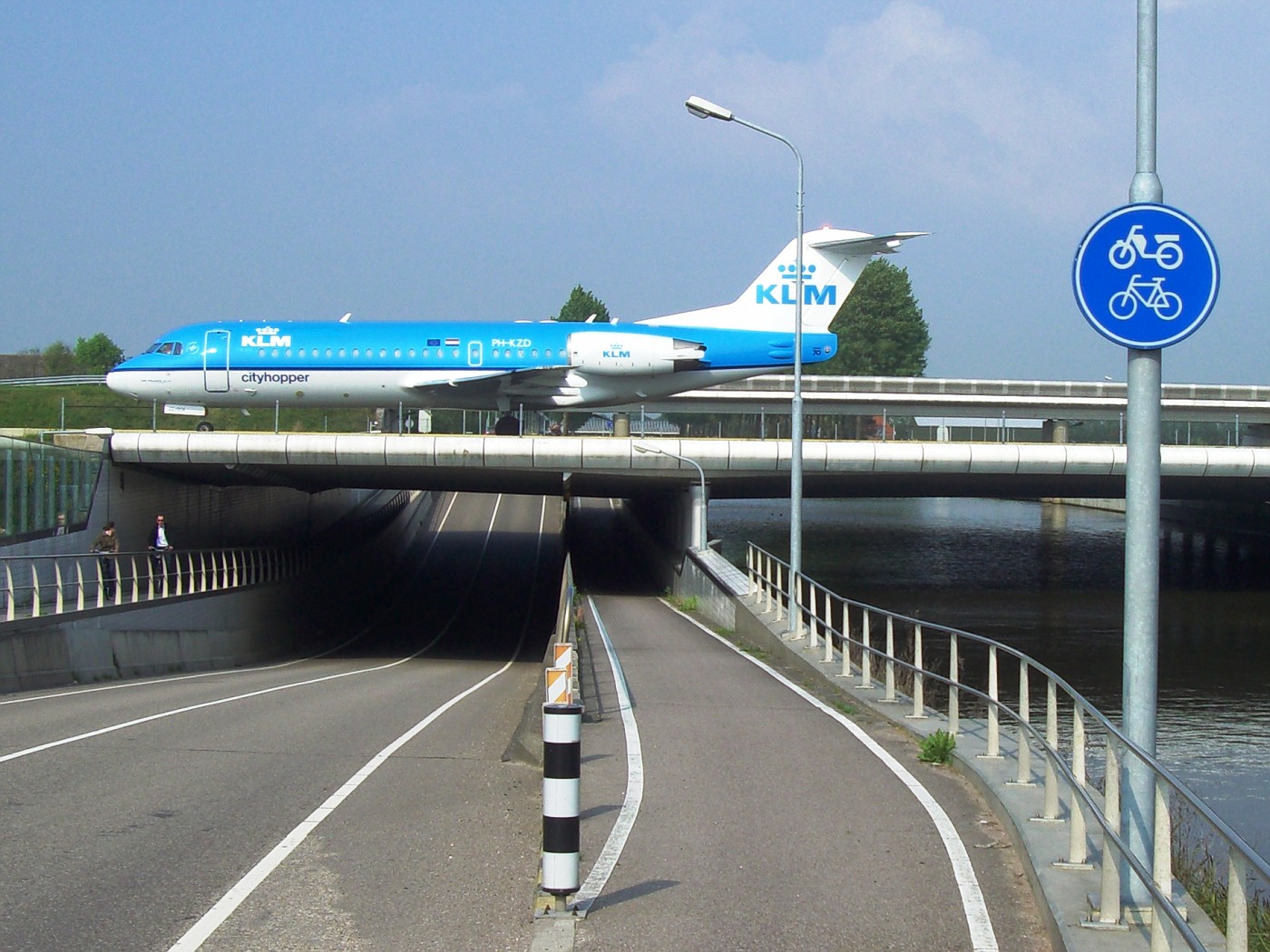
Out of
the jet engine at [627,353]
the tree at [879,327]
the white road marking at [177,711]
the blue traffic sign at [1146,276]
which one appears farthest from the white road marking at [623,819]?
the tree at [879,327]

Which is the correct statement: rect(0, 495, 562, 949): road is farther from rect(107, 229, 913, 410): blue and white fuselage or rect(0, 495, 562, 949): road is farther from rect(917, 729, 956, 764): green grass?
rect(107, 229, 913, 410): blue and white fuselage

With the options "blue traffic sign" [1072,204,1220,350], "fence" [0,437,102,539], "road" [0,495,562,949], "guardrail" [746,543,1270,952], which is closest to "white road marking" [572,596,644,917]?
"road" [0,495,562,949]

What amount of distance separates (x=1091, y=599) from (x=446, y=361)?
23647 millimetres

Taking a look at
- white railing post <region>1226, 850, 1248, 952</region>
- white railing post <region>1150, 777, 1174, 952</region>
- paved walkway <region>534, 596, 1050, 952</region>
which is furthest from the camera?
paved walkway <region>534, 596, 1050, 952</region>

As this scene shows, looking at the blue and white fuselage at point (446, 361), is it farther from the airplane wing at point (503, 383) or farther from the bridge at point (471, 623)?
the bridge at point (471, 623)

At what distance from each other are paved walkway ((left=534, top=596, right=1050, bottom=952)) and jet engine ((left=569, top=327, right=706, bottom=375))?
2617 centimetres

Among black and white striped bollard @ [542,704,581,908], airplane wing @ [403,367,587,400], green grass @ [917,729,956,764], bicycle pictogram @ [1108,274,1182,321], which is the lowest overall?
green grass @ [917,729,956,764]

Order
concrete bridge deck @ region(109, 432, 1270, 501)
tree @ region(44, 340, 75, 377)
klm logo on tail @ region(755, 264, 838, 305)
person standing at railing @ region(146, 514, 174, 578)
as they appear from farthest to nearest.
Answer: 1. tree @ region(44, 340, 75, 377)
2. klm logo on tail @ region(755, 264, 838, 305)
3. concrete bridge deck @ region(109, 432, 1270, 501)
4. person standing at railing @ region(146, 514, 174, 578)

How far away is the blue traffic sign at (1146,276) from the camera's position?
6.62 metres

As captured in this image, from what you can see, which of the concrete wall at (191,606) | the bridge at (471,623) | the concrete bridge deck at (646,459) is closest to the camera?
the bridge at (471,623)

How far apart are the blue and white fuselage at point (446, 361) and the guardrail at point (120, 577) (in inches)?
215

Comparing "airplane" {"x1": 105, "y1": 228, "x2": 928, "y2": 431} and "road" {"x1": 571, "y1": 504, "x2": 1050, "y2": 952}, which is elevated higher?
"airplane" {"x1": 105, "y1": 228, "x2": 928, "y2": 431}

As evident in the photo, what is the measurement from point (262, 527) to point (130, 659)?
956 inches

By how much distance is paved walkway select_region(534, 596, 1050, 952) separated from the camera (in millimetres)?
6430
